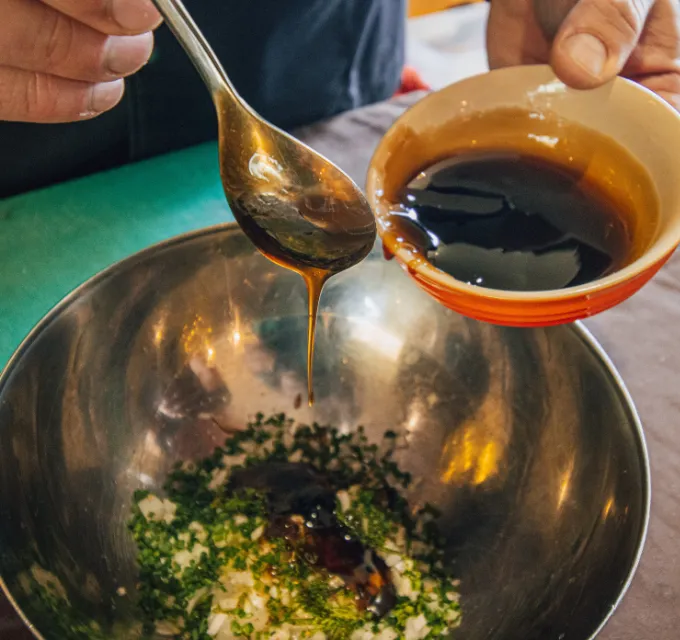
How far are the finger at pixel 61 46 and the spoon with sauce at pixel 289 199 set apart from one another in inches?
4.7

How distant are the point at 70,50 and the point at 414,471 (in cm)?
57

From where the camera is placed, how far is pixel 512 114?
2.24ft

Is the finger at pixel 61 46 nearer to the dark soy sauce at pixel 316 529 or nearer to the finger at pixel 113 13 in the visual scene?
the finger at pixel 113 13

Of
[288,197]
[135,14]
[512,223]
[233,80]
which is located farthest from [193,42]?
[233,80]

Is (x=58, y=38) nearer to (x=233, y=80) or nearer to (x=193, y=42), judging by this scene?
(x=193, y=42)

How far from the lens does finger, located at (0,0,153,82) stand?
25.2 inches

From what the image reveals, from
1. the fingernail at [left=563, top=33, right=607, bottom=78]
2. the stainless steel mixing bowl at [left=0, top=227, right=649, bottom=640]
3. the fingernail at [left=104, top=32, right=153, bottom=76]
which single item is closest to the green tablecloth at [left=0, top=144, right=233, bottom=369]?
the stainless steel mixing bowl at [left=0, top=227, right=649, bottom=640]

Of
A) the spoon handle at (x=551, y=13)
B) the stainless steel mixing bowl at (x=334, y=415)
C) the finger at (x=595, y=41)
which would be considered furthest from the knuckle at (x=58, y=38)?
the spoon handle at (x=551, y=13)

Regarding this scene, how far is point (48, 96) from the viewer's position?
71cm

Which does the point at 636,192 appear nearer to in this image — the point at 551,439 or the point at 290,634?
the point at 551,439

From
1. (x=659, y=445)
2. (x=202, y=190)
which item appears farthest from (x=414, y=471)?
(x=202, y=190)

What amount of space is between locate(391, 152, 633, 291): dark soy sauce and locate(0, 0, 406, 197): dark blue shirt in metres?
0.49

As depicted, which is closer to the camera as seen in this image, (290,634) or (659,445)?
(290,634)

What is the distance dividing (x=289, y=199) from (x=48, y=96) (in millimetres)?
268
